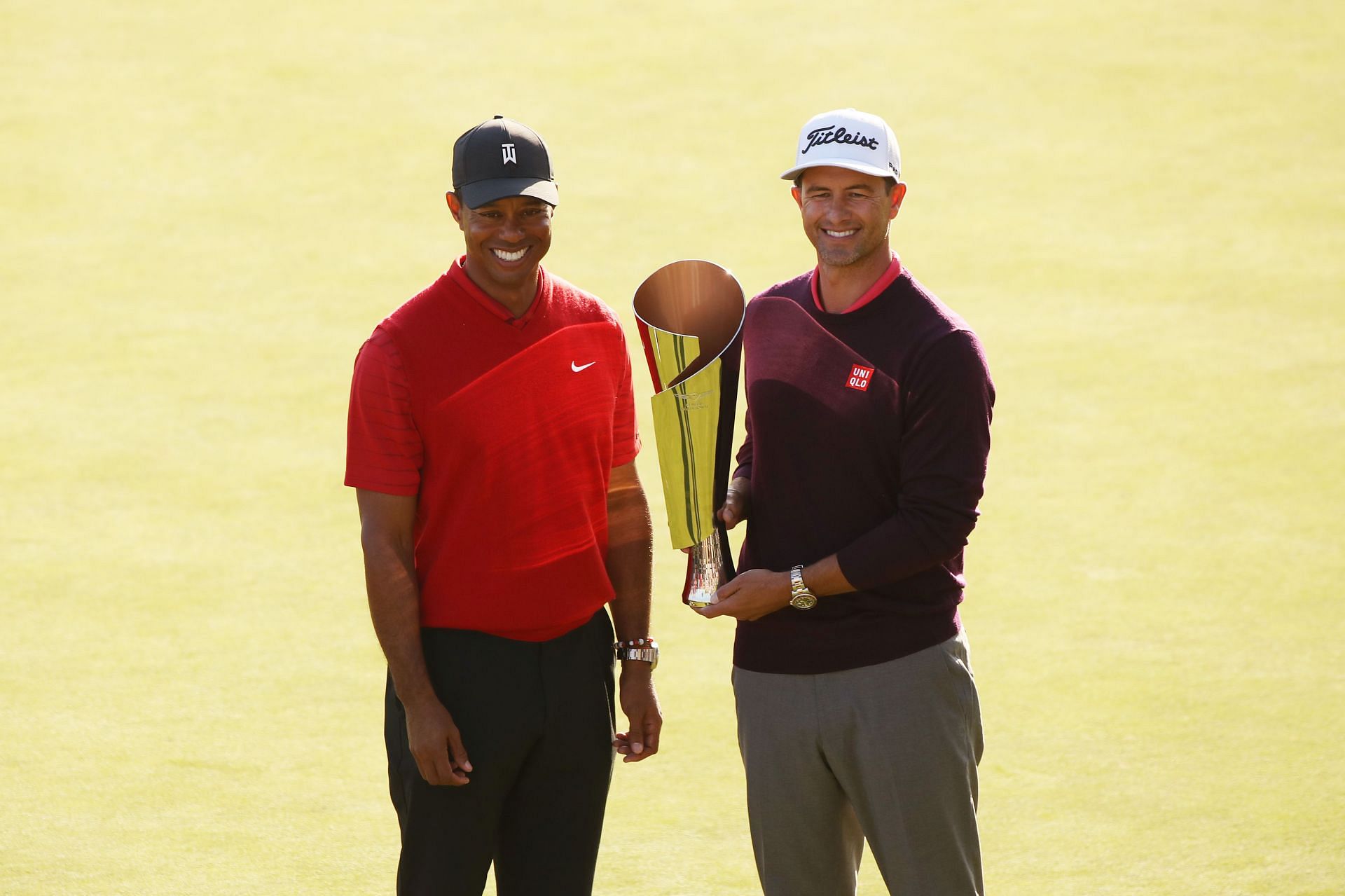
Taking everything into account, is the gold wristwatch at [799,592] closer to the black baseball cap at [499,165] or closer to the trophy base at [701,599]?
the trophy base at [701,599]

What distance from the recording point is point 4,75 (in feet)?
33.9

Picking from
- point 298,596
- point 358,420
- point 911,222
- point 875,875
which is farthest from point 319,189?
point 358,420

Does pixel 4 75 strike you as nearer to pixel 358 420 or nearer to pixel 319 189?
pixel 319 189

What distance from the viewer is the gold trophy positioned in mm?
2605

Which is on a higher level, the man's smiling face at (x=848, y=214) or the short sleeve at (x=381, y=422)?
the man's smiling face at (x=848, y=214)

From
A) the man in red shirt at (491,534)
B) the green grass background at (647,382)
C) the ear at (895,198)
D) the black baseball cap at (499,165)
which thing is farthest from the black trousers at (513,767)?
the green grass background at (647,382)

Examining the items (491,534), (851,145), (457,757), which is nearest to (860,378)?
(851,145)

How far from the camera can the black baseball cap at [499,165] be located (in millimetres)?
2562

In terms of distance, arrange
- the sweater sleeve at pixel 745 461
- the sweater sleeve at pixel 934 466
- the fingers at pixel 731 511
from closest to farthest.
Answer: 1. the sweater sleeve at pixel 934 466
2. the fingers at pixel 731 511
3. the sweater sleeve at pixel 745 461

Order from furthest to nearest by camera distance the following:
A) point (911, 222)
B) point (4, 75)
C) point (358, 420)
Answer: point (4, 75) → point (911, 222) → point (358, 420)

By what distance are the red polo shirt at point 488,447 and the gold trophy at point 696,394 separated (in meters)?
0.13

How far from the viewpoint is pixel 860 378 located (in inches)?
100

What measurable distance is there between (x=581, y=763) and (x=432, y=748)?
0.93ft

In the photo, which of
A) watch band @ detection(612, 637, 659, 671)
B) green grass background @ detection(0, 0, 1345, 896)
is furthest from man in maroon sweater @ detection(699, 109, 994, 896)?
green grass background @ detection(0, 0, 1345, 896)
